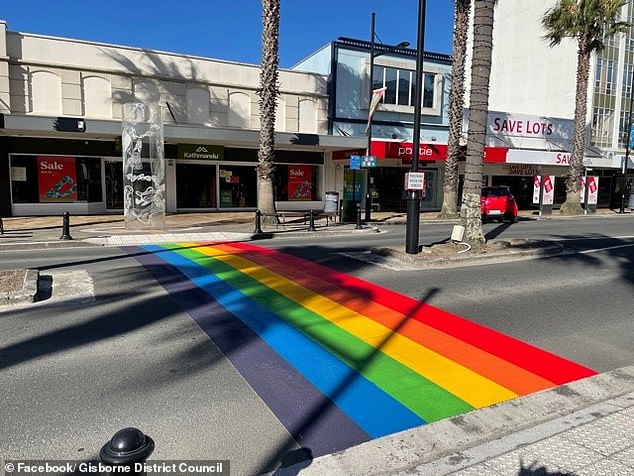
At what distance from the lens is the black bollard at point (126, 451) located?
6.33ft

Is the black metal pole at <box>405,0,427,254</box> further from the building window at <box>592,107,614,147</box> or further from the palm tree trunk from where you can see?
the building window at <box>592,107,614,147</box>

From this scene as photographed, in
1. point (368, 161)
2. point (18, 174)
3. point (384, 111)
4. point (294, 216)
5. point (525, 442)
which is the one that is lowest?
point (525, 442)

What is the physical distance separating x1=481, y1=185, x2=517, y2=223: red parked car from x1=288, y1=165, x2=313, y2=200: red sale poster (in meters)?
9.26

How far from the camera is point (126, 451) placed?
196cm

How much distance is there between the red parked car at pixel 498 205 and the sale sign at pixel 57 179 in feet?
60.1

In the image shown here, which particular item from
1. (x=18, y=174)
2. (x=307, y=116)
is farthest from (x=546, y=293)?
(x=18, y=174)

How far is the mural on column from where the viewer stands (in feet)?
53.2

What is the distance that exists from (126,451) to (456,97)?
22.7 metres

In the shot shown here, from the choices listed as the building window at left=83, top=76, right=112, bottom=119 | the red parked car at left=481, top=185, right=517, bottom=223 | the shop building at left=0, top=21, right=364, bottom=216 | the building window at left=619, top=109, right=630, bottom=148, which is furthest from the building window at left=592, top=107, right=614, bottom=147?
the building window at left=83, top=76, right=112, bottom=119

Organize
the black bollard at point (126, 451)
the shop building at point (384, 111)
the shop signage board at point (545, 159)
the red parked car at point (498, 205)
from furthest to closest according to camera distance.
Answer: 1. the shop signage board at point (545, 159)
2. the shop building at point (384, 111)
3. the red parked car at point (498, 205)
4. the black bollard at point (126, 451)

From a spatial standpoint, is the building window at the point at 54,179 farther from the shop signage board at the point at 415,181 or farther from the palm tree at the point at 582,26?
the palm tree at the point at 582,26

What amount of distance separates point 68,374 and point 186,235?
36.2 feet

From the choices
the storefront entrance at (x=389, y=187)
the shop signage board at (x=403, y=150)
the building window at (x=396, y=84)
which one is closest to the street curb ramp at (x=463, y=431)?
the shop signage board at (x=403, y=150)

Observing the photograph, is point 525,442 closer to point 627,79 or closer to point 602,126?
point 602,126
